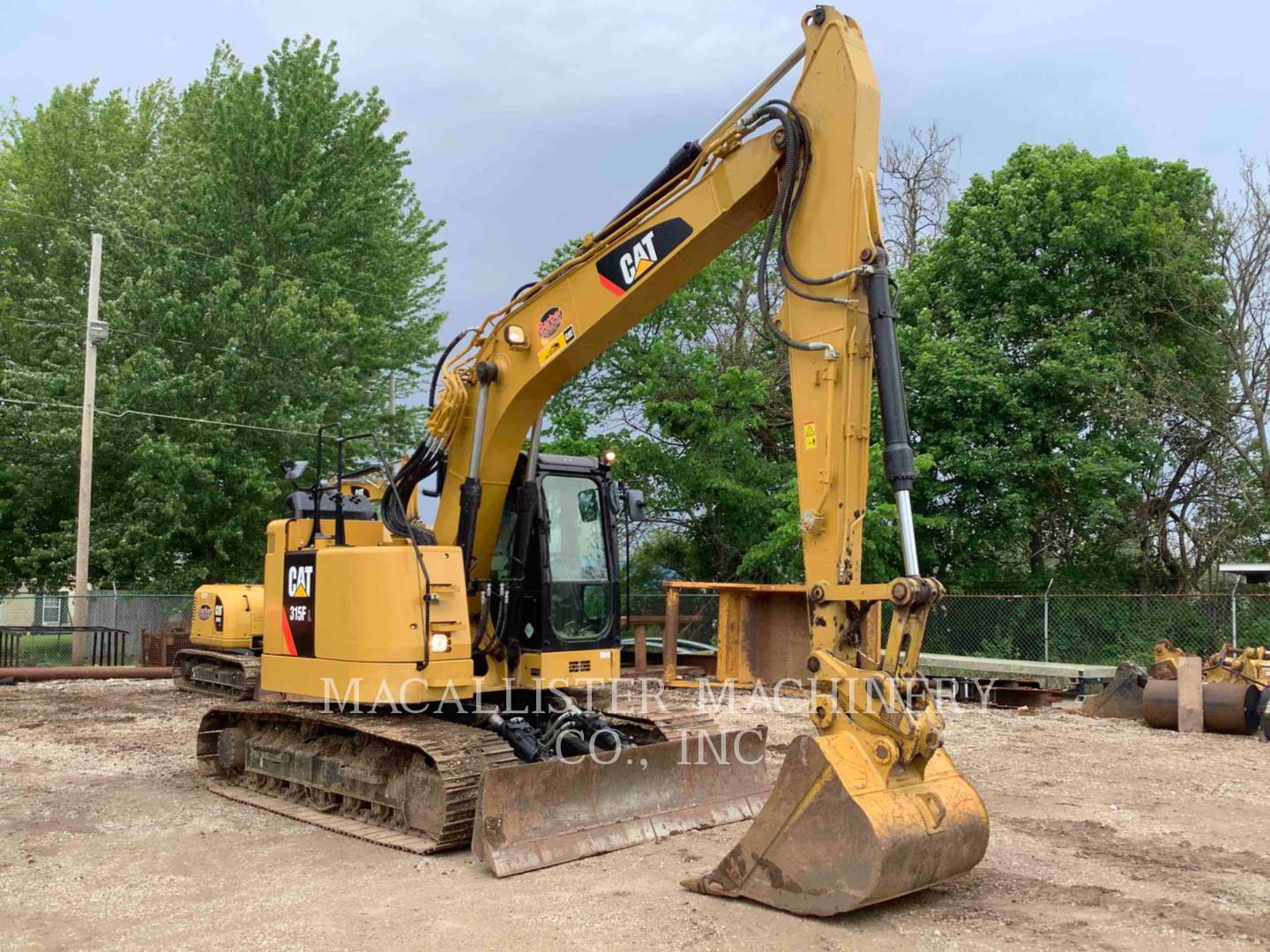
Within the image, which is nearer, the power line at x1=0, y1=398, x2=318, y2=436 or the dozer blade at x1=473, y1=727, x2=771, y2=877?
the dozer blade at x1=473, y1=727, x2=771, y2=877

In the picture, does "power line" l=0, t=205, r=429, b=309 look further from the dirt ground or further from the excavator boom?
the excavator boom

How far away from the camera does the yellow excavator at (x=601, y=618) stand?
513cm

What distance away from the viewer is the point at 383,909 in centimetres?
549

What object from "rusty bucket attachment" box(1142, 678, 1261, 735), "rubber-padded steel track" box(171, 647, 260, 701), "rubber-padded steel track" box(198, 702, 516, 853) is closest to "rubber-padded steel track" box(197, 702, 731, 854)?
"rubber-padded steel track" box(198, 702, 516, 853)

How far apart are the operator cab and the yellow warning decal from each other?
2.28ft

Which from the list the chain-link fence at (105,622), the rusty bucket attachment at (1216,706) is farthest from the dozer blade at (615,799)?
the chain-link fence at (105,622)

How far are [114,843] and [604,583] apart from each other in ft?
11.5

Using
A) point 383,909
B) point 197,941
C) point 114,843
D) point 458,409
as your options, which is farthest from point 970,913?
point 114,843

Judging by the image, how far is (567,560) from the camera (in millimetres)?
7750

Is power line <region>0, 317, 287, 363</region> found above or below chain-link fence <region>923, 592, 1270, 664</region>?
above

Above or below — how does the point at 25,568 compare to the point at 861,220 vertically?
below

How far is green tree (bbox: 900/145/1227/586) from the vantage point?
1902 cm

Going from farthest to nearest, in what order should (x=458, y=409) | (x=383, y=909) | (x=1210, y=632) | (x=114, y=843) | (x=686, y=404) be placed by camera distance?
1. (x=686, y=404)
2. (x=1210, y=632)
3. (x=458, y=409)
4. (x=114, y=843)
5. (x=383, y=909)

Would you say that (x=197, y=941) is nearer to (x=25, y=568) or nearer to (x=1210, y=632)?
(x=1210, y=632)
